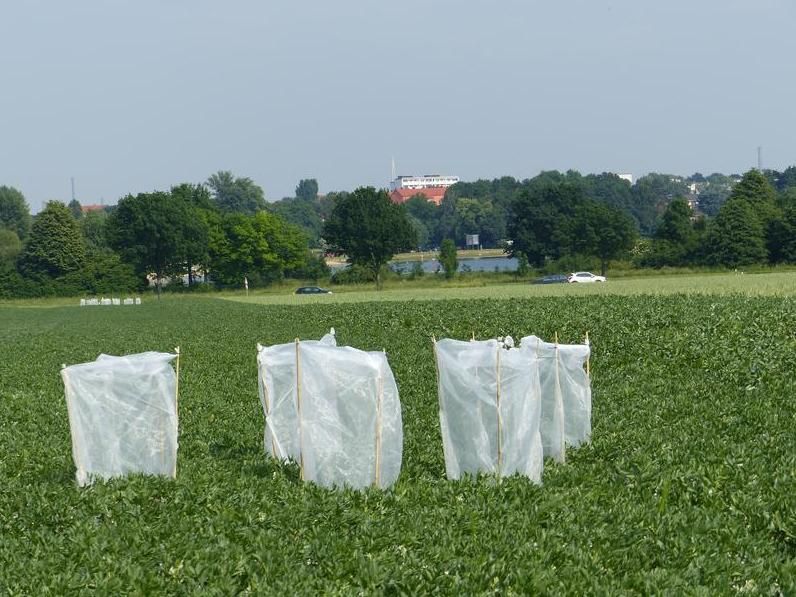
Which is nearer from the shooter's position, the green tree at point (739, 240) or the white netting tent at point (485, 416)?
the white netting tent at point (485, 416)

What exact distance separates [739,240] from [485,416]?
78133mm

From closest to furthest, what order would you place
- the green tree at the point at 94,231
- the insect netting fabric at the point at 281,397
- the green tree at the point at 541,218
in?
the insect netting fabric at the point at 281,397 → the green tree at the point at 541,218 → the green tree at the point at 94,231

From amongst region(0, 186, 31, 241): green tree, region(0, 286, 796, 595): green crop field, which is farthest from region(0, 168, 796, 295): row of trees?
region(0, 286, 796, 595): green crop field

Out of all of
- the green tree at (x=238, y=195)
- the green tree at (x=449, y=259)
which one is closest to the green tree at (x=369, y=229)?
the green tree at (x=449, y=259)

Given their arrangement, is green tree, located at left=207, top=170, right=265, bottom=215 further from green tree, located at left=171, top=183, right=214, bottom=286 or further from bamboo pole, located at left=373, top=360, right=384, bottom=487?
bamboo pole, located at left=373, top=360, right=384, bottom=487

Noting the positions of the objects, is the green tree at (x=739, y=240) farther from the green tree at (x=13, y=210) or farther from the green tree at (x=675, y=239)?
the green tree at (x=13, y=210)

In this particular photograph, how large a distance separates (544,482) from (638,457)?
1.40 metres

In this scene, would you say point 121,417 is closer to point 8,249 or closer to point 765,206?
point 765,206

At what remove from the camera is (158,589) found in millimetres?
7230

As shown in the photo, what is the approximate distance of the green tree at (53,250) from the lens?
336ft

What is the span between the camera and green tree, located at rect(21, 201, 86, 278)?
102m

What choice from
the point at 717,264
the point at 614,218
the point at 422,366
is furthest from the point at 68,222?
the point at 422,366

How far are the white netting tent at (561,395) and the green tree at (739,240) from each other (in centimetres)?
7420

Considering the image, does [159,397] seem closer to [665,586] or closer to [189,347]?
[665,586]
